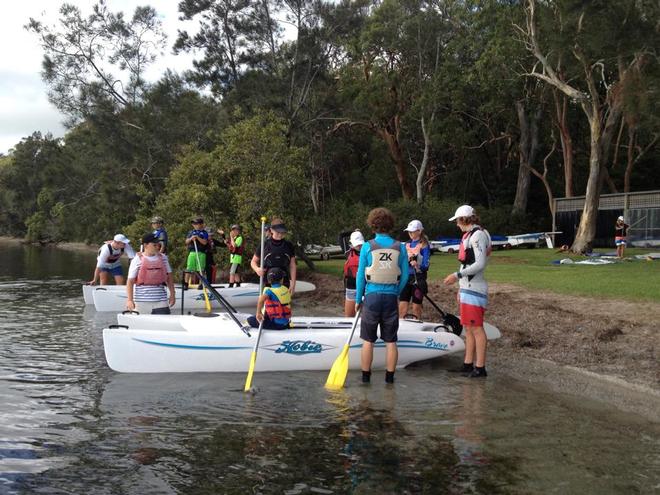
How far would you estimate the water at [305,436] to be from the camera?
447 centimetres

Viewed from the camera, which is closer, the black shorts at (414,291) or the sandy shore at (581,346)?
the sandy shore at (581,346)

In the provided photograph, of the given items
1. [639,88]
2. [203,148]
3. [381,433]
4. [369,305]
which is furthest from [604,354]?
[203,148]

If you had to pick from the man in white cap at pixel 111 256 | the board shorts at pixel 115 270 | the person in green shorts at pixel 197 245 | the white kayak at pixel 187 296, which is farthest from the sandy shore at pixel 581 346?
the board shorts at pixel 115 270

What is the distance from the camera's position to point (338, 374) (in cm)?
708

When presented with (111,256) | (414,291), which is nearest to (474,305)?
(414,291)

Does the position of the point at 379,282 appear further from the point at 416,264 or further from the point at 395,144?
the point at 395,144

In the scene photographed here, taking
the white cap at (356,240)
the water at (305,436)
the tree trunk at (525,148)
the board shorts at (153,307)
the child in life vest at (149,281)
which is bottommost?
the water at (305,436)

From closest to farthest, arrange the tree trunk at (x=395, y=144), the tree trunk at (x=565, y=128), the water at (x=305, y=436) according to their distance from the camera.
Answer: the water at (x=305, y=436) < the tree trunk at (x=565, y=128) < the tree trunk at (x=395, y=144)

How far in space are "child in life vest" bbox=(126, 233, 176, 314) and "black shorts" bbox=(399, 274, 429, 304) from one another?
3.51 m

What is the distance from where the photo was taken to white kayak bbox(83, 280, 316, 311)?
13383 mm

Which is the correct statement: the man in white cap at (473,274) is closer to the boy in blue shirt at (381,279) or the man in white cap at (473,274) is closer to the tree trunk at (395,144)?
the boy in blue shirt at (381,279)

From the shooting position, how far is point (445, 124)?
37.1 meters

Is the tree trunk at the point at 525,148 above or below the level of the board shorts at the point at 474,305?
above

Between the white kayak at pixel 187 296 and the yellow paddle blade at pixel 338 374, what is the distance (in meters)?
7.11
